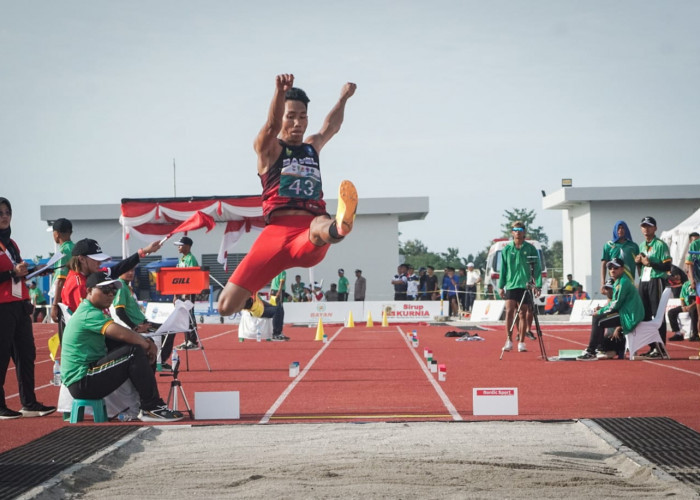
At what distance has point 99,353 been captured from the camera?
23.9 feet

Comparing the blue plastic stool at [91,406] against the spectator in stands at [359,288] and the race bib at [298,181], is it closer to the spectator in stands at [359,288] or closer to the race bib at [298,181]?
the race bib at [298,181]

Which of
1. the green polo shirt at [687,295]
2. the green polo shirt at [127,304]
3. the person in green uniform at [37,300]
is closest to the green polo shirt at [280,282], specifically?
the green polo shirt at [127,304]

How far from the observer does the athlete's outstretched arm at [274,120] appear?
18.6 feet

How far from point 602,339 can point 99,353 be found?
788cm

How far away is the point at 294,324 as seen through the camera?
2492cm

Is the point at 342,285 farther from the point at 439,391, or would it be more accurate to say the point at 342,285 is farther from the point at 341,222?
the point at 341,222

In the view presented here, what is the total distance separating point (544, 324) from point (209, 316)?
10.5 metres

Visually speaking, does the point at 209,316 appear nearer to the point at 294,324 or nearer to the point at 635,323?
the point at 294,324

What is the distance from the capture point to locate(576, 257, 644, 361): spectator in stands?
11812 mm

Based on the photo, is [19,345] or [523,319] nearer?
[19,345]

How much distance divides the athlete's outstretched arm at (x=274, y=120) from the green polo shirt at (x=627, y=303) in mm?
7374

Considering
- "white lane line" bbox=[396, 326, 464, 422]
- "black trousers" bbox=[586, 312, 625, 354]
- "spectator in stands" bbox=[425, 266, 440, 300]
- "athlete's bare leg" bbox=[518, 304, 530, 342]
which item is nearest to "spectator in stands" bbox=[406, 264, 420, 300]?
"spectator in stands" bbox=[425, 266, 440, 300]

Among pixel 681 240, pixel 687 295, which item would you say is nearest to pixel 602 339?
pixel 687 295

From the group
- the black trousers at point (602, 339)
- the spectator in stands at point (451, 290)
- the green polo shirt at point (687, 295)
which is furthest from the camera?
the spectator in stands at point (451, 290)
